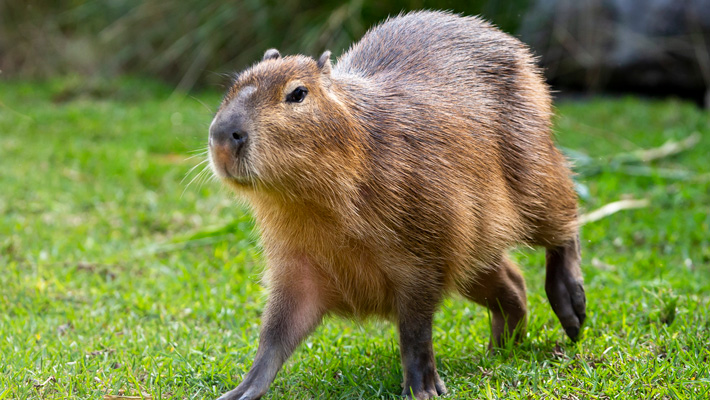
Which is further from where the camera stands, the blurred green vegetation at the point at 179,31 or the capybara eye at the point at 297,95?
the blurred green vegetation at the point at 179,31

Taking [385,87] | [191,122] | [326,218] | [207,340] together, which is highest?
[385,87]

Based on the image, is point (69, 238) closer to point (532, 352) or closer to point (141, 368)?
point (141, 368)

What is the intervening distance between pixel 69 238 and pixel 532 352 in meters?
3.25

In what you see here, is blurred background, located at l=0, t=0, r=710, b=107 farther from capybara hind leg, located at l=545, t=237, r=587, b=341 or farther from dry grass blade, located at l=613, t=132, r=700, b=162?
capybara hind leg, located at l=545, t=237, r=587, b=341

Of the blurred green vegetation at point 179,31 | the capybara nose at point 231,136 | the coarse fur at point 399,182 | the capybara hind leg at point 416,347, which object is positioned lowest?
the blurred green vegetation at point 179,31

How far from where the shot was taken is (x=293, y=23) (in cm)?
897

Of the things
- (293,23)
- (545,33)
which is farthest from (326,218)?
(545,33)

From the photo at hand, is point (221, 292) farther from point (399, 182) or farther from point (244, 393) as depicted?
point (399, 182)

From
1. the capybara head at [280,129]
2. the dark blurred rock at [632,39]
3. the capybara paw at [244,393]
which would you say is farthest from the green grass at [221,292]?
the dark blurred rock at [632,39]

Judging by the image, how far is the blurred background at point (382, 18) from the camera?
858 centimetres

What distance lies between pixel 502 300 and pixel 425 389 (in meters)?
0.72

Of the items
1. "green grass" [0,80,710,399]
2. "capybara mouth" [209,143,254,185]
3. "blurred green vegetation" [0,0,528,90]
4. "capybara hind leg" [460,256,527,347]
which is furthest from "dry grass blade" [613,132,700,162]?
"capybara mouth" [209,143,254,185]

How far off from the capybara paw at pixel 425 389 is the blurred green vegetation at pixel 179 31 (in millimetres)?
5560

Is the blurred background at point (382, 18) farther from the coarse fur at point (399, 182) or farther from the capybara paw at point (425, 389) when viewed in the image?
the capybara paw at point (425, 389)
